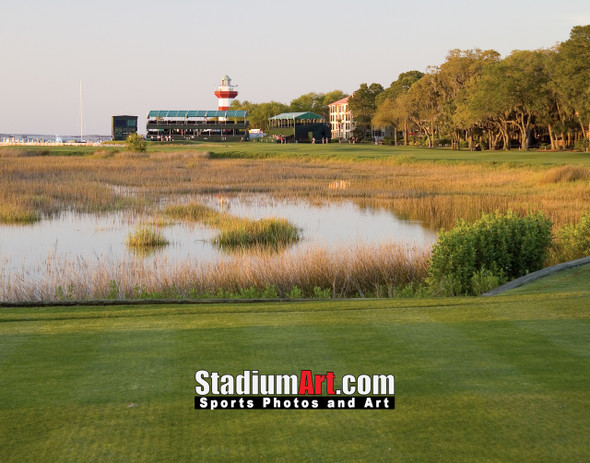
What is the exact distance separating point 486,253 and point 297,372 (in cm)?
1011

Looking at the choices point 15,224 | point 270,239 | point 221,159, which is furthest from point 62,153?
point 270,239

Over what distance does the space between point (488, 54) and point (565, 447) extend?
348 ft

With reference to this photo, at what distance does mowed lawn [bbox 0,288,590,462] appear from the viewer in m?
5.23

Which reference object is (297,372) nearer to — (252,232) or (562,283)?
(562,283)

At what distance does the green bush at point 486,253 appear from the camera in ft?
49.9

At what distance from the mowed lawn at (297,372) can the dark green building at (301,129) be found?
5856 inches

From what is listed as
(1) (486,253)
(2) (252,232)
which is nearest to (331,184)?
(2) (252,232)

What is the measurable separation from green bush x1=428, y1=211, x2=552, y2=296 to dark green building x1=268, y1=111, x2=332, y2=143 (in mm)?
141380

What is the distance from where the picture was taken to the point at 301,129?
16612 centimetres

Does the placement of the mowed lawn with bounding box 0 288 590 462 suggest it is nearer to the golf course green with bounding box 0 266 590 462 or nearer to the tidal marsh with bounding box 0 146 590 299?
the golf course green with bounding box 0 266 590 462

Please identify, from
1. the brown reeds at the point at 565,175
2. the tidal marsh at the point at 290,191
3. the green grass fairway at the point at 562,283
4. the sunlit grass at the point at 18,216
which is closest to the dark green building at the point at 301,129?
the tidal marsh at the point at 290,191

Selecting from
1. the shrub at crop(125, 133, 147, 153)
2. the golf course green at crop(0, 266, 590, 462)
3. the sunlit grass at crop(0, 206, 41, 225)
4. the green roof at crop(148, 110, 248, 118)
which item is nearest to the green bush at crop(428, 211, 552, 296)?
the golf course green at crop(0, 266, 590, 462)

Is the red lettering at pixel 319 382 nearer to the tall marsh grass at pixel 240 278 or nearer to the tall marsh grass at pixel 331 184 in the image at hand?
the tall marsh grass at pixel 240 278

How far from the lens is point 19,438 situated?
17.5 ft
